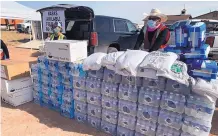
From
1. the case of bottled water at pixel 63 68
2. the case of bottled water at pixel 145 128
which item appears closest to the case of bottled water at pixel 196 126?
the case of bottled water at pixel 145 128

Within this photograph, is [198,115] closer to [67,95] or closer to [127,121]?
[127,121]

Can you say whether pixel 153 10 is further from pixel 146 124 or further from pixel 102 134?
pixel 102 134

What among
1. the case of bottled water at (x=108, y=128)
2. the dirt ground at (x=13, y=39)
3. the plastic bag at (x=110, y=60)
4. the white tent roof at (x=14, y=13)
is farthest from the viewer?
the dirt ground at (x=13, y=39)

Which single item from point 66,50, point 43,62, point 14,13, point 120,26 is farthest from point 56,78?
point 14,13

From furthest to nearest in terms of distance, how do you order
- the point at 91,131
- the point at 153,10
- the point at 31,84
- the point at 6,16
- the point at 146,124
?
the point at 6,16, the point at 31,84, the point at 153,10, the point at 91,131, the point at 146,124

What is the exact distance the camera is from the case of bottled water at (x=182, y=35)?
3020mm

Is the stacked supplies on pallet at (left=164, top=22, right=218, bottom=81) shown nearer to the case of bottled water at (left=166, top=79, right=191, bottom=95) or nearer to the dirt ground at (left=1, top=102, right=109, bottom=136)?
the case of bottled water at (left=166, top=79, right=191, bottom=95)

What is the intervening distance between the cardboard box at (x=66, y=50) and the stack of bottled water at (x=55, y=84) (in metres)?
0.13

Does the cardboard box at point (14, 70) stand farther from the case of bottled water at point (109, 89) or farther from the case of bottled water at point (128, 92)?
the case of bottled water at point (128, 92)

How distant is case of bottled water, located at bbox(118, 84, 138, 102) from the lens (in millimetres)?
3115

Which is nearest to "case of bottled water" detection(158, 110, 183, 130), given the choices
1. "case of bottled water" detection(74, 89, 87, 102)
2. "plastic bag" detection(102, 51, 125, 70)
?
"plastic bag" detection(102, 51, 125, 70)

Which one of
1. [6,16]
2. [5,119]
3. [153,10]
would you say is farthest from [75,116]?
[6,16]

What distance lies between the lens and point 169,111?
2844mm

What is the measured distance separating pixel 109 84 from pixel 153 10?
1779 millimetres
